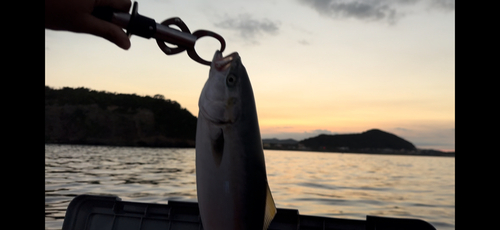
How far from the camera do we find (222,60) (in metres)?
2.19

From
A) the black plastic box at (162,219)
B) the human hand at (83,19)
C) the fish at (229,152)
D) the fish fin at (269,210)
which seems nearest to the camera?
the human hand at (83,19)

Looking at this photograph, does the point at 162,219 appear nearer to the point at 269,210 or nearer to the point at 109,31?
the point at 269,210

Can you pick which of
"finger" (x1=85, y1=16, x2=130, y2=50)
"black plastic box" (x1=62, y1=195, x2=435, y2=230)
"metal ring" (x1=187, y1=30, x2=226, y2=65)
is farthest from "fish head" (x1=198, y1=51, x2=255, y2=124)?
"black plastic box" (x1=62, y1=195, x2=435, y2=230)

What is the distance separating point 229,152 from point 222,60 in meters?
0.61

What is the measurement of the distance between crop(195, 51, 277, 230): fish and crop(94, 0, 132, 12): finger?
61 cm

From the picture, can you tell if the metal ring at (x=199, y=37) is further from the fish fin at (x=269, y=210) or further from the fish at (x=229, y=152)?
the fish fin at (x=269, y=210)

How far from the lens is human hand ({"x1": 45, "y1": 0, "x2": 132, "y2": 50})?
1.68 metres

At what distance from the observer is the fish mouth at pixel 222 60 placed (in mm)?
2174

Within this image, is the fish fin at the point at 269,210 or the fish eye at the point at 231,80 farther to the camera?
the fish fin at the point at 269,210

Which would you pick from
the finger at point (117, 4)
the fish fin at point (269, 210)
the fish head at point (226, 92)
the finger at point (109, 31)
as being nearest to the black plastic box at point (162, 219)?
the fish fin at point (269, 210)

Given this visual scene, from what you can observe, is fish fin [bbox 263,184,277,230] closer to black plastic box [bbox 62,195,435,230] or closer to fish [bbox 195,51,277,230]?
fish [bbox 195,51,277,230]
